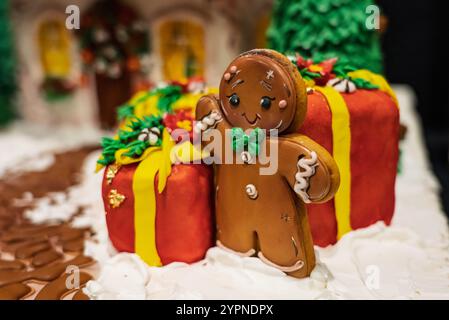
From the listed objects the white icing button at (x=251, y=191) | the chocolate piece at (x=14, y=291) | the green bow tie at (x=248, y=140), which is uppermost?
the green bow tie at (x=248, y=140)

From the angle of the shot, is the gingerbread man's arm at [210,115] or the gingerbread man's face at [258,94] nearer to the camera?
the gingerbread man's face at [258,94]

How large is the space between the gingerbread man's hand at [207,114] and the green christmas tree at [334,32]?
1528mm

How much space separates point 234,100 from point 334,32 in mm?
1825

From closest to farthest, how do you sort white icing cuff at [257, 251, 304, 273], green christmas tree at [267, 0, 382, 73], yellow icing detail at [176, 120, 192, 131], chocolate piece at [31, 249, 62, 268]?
white icing cuff at [257, 251, 304, 273]
yellow icing detail at [176, 120, 192, 131]
chocolate piece at [31, 249, 62, 268]
green christmas tree at [267, 0, 382, 73]

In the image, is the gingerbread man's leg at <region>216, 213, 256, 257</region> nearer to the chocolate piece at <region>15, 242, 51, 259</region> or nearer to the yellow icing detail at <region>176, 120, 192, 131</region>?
the yellow icing detail at <region>176, 120, 192, 131</region>

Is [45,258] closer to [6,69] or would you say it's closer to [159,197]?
[159,197]

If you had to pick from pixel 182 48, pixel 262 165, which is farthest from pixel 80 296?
pixel 182 48

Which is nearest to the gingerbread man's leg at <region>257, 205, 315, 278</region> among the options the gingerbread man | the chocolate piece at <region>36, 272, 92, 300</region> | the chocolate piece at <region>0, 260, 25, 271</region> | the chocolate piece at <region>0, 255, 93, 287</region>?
the gingerbread man

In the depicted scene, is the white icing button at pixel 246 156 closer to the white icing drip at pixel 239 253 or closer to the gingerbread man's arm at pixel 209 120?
the gingerbread man's arm at pixel 209 120

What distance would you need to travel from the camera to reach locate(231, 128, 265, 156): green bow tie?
2189 millimetres

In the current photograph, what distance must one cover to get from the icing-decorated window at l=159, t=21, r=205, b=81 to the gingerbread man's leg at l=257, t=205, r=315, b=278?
4.07 meters

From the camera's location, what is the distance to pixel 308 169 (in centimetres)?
199

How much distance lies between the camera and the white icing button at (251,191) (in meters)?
2.29

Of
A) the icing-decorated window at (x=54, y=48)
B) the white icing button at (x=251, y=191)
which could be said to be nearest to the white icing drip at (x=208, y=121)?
the white icing button at (x=251, y=191)
